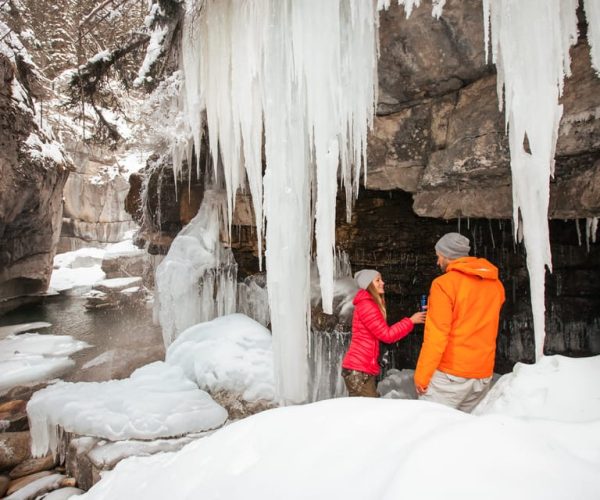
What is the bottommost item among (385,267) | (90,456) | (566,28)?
(90,456)

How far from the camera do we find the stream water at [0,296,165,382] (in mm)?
8391

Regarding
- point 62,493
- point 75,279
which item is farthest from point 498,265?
point 75,279

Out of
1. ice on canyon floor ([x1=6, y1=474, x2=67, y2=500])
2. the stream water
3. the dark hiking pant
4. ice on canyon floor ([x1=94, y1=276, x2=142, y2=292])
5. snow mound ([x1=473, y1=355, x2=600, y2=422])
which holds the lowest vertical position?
the stream water

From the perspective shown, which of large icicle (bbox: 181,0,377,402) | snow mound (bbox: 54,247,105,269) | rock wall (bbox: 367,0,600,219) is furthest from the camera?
snow mound (bbox: 54,247,105,269)

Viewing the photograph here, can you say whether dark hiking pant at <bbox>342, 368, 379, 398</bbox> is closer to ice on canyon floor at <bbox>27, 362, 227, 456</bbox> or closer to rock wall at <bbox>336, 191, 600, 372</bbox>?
ice on canyon floor at <bbox>27, 362, 227, 456</bbox>

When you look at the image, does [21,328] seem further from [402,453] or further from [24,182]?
[402,453]

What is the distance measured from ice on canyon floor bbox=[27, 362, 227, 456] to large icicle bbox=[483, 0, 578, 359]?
11.5 feet

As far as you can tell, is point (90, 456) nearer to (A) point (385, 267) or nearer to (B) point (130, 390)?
(B) point (130, 390)

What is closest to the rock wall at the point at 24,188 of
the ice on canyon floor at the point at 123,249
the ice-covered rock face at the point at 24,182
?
the ice-covered rock face at the point at 24,182

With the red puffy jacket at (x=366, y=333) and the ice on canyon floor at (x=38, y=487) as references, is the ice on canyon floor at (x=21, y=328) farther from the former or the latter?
the red puffy jacket at (x=366, y=333)

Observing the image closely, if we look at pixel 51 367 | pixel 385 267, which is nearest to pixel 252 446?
pixel 385 267

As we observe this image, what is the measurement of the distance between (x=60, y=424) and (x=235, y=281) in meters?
3.08

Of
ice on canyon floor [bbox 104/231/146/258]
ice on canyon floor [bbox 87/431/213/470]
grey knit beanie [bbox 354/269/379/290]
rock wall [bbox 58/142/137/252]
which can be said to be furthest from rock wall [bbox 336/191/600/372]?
rock wall [bbox 58/142/137/252]

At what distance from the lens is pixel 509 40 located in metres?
2.39
